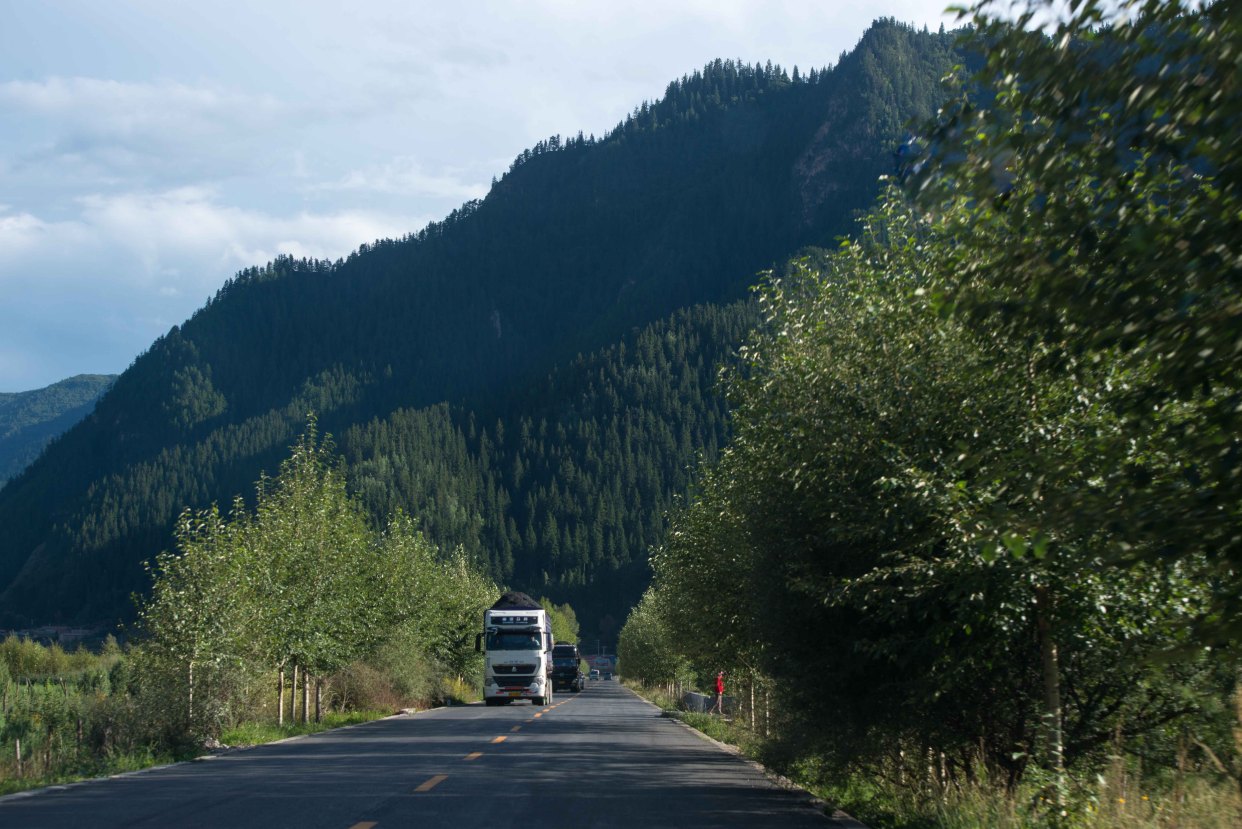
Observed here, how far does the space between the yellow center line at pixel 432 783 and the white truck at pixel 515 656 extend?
3633cm

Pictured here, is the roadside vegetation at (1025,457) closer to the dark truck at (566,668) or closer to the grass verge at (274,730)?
the grass verge at (274,730)

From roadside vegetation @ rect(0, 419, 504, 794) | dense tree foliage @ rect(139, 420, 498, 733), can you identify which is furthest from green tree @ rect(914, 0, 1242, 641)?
dense tree foliage @ rect(139, 420, 498, 733)

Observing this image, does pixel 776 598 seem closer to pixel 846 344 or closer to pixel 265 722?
pixel 846 344

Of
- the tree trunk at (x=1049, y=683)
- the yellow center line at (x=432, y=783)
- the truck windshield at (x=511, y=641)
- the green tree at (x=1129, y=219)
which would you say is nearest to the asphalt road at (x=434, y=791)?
the yellow center line at (x=432, y=783)

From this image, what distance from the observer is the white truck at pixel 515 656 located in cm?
5316

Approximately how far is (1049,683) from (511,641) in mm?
43566

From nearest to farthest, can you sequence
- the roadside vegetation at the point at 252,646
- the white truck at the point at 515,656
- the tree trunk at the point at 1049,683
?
the tree trunk at the point at 1049,683, the roadside vegetation at the point at 252,646, the white truck at the point at 515,656

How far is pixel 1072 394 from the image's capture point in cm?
1078

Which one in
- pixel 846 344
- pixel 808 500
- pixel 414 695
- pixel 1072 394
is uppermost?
pixel 846 344

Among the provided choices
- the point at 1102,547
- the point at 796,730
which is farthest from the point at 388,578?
the point at 1102,547

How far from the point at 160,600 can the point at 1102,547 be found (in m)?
23.1

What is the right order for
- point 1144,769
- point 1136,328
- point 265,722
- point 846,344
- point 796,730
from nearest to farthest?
point 1136,328 → point 1144,769 → point 846,344 → point 796,730 → point 265,722

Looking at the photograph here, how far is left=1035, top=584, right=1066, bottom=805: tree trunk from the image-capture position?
36.0 feet

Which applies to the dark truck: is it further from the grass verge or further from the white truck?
the grass verge
